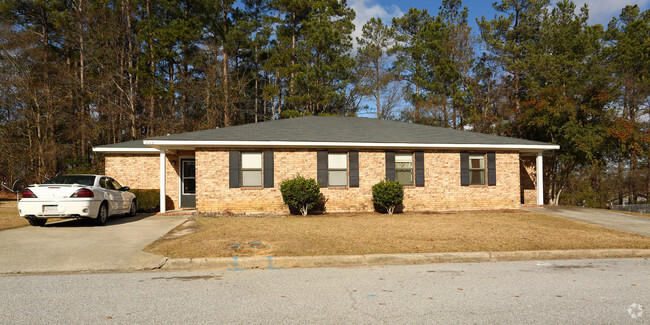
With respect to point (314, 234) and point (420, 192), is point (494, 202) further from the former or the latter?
point (314, 234)

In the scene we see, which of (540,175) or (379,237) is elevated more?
(540,175)

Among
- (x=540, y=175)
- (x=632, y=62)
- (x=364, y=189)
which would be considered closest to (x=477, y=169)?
(x=540, y=175)

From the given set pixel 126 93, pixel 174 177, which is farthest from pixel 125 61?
pixel 174 177

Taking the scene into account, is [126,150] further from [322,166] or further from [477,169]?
[477,169]

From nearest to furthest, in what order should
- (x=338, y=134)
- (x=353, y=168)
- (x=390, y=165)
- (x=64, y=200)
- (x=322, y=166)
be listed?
1. (x=64, y=200)
2. (x=322, y=166)
3. (x=353, y=168)
4. (x=390, y=165)
5. (x=338, y=134)

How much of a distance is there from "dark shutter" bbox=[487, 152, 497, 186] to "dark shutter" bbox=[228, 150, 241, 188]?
34.3 ft

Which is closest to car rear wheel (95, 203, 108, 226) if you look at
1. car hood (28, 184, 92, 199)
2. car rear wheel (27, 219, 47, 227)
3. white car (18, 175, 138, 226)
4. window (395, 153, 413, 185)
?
white car (18, 175, 138, 226)

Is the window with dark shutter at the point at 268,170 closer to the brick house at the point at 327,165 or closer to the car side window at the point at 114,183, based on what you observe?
the brick house at the point at 327,165

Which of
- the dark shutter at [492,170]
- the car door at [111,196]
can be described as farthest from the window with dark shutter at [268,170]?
the dark shutter at [492,170]

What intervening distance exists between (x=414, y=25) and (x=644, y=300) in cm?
3072

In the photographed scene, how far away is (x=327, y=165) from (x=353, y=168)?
1.05 metres

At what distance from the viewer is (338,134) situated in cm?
1476

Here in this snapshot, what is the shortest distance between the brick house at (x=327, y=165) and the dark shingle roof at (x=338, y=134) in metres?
0.04

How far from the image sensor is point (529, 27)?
93.5ft
